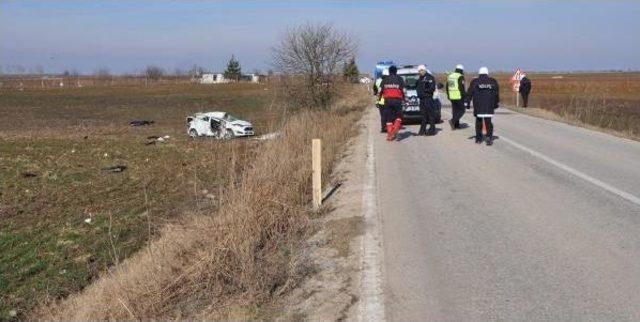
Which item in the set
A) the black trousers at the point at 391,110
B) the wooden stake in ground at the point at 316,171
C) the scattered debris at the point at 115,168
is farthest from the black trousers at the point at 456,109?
the scattered debris at the point at 115,168

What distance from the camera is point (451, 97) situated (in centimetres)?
1781

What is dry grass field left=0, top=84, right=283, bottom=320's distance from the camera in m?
10.9

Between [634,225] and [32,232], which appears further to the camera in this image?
[32,232]

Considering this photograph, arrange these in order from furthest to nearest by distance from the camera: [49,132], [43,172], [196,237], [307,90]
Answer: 1. [49,132]
2. [307,90]
3. [43,172]
4. [196,237]

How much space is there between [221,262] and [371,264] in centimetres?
145

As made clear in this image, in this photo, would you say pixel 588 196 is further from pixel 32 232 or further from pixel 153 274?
pixel 32 232

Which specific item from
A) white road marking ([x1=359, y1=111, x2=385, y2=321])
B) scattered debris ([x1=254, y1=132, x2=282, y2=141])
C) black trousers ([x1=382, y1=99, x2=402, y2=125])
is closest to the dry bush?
white road marking ([x1=359, y1=111, x2=385, y2=321])

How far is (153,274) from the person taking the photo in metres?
6.35

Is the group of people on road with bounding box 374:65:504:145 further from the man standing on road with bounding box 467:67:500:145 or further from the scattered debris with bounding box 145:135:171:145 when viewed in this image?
the scattered debris with bounding box 145:135:171:145

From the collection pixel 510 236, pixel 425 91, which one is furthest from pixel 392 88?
pixel 510 236

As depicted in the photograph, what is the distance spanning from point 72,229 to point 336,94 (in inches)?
749

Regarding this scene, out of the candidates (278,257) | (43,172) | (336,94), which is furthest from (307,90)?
(278,257)

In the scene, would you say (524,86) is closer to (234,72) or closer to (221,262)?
(221,262)

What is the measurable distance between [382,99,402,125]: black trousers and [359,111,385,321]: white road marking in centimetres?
608
